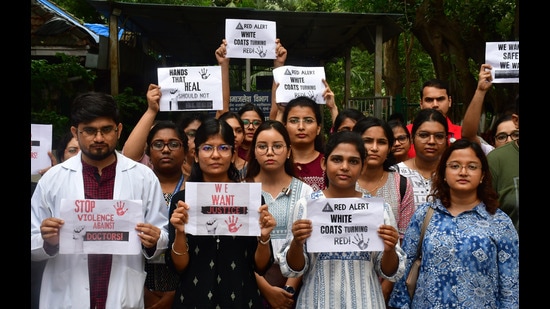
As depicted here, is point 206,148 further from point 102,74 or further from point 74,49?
point 102,74

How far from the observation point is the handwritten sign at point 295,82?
18.0ft

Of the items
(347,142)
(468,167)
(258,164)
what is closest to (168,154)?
(258,164)

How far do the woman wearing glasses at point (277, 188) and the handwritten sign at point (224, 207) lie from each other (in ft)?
1.19

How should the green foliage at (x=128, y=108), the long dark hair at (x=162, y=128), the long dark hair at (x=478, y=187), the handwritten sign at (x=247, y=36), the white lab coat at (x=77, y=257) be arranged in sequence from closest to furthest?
the white lab coat at (x=77, y=257), the long dark hair at (x=478, y=187), the long dark hair at (x=162, y=128), the handwritten sign at (x=247, y=36), the green foliage at (x=128, y=108)

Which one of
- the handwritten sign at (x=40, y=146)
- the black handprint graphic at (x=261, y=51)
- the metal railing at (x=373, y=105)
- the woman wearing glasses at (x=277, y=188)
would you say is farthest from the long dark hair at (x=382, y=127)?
the metal railing at (x=373, y=105)

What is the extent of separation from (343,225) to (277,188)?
78 centimetres

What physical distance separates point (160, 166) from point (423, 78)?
24.3 meters

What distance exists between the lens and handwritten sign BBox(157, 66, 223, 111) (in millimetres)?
5016

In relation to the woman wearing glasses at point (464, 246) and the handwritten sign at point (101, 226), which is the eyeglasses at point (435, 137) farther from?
the handwritten sign at point (101, 226)

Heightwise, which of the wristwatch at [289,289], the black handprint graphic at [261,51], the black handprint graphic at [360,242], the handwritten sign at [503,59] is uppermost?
the black handprint graphic at [261,51]

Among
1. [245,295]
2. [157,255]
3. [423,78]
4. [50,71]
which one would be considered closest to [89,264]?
[157,255]

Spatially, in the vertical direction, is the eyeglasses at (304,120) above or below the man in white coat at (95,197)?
above

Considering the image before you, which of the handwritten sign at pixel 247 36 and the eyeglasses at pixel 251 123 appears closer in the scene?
the eyeglasses at pixel 251 123

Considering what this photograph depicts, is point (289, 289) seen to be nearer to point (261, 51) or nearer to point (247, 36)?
point (261, 51)
